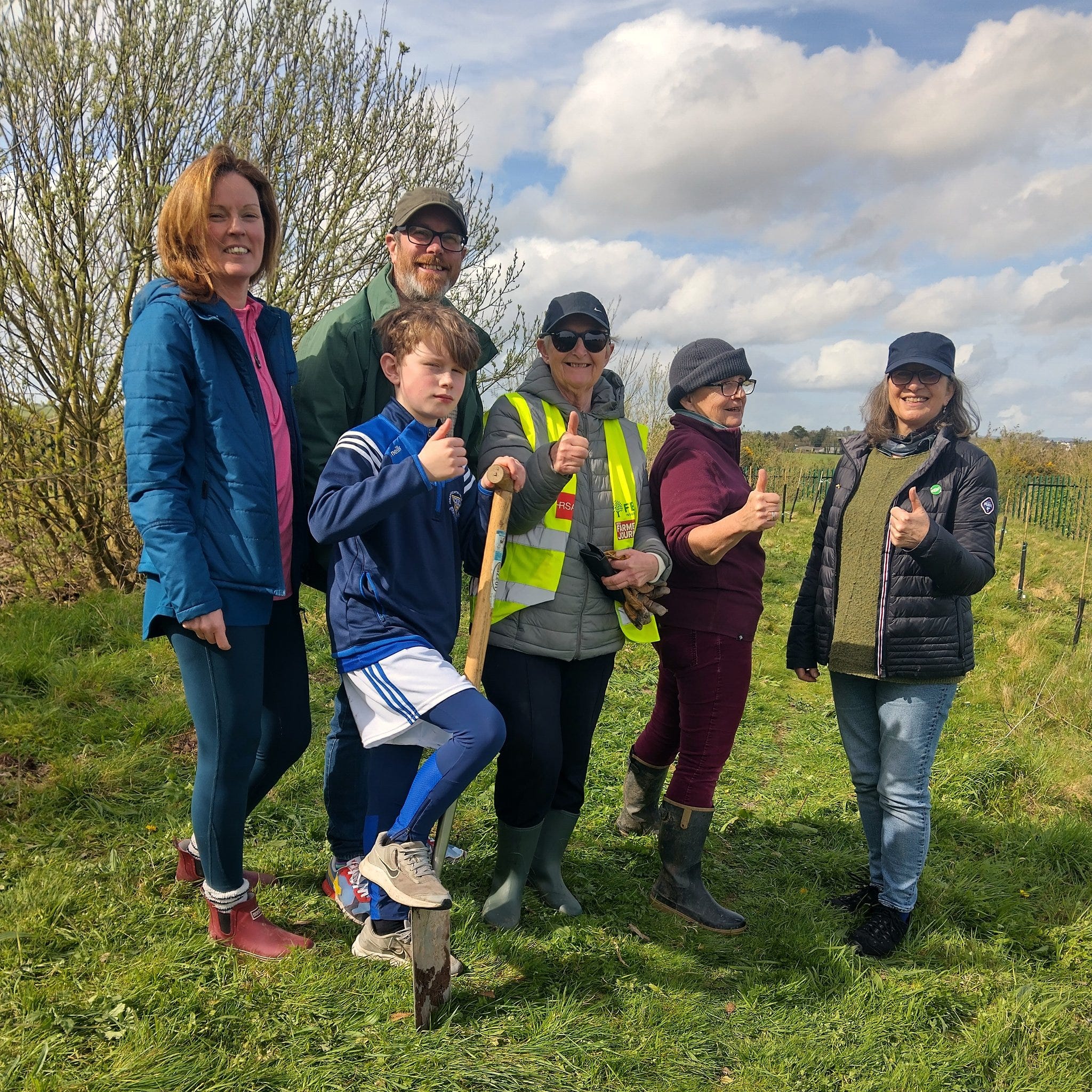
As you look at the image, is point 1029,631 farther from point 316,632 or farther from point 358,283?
point 358,283

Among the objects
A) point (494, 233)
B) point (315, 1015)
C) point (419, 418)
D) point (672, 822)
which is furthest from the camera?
point (494, 233)

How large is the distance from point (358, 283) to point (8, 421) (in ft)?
9.76

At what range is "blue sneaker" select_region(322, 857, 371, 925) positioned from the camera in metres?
2.94

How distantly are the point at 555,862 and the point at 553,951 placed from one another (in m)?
0.39

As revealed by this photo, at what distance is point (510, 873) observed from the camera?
3125mm

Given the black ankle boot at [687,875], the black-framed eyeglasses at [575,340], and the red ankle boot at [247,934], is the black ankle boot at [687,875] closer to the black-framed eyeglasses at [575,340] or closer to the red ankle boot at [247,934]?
the red ankle boot at [247,934]

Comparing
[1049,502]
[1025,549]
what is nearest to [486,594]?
[1025,549]

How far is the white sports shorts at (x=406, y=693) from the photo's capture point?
2.43 m

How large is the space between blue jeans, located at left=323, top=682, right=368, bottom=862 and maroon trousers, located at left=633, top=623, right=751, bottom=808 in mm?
1176

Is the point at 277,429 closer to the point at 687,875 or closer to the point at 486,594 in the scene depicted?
the point at 486,594

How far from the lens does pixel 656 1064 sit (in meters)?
2.47

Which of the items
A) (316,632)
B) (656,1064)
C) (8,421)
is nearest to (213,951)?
(656,1064)

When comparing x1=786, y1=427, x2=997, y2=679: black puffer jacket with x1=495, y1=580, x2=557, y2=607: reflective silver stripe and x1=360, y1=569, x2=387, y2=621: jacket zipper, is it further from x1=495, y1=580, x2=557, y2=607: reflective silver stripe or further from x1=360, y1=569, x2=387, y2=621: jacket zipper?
x1=360, y1=569, x2=387, y2=621: jacket zipper

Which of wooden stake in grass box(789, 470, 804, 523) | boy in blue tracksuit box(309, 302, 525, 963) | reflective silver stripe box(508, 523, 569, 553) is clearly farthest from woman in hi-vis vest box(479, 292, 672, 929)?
wooden stake in grass box(789, 470, 804, 523)
